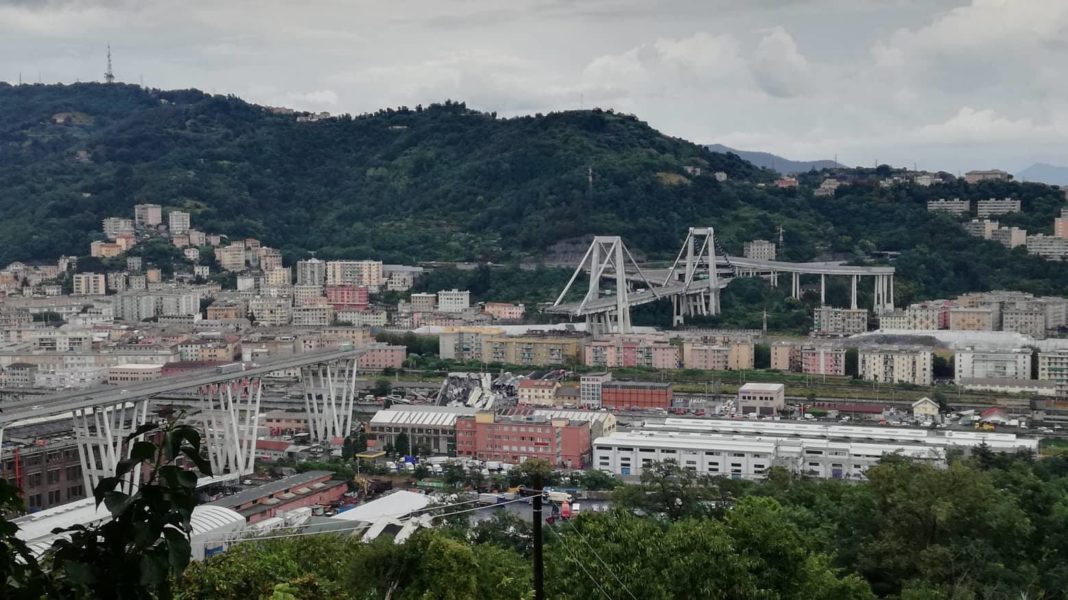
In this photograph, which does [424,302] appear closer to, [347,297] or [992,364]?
[347,297]

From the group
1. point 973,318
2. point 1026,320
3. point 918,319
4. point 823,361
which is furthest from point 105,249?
point 1026,320

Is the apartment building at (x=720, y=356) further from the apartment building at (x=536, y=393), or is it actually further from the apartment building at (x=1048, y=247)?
the apartment building at (x=1048, y=247)

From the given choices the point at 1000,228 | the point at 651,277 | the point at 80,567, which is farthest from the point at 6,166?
the point at 80,567

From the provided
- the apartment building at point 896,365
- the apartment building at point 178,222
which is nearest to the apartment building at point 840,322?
the apartment building at point 896,365

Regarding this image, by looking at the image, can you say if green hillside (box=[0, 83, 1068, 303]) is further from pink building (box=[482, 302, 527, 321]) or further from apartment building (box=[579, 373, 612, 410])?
apartment building (box=[579, 373, 612, 410])

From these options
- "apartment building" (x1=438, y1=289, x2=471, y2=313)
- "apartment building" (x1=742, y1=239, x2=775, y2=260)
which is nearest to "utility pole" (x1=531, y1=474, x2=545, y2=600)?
"apartment building" (x1=438, y1=289, x2=471, y2=313)

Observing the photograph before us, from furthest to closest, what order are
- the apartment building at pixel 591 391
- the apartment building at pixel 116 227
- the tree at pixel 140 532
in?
the apartment building at pixel 116 227 < the apartment building at pixel 591 391 < the tree at pixel 140 532

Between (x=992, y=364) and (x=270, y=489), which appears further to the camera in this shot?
(x=992, y=364)
